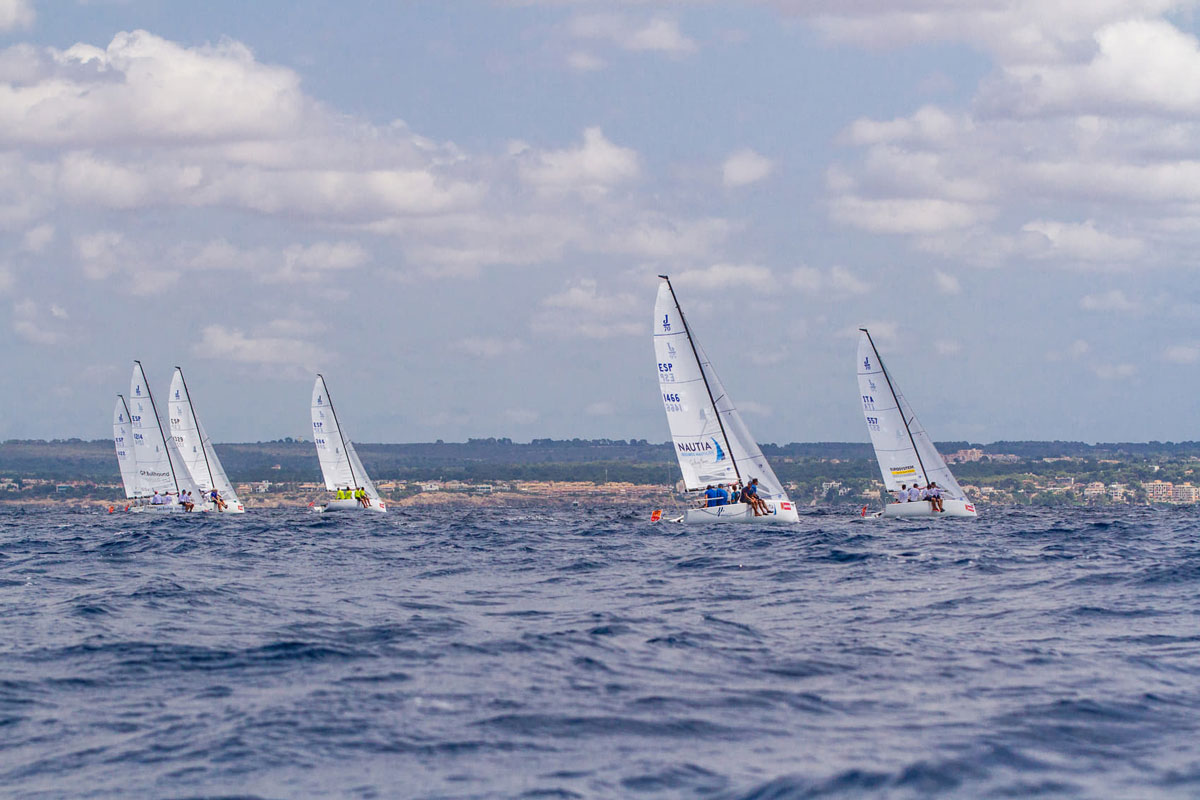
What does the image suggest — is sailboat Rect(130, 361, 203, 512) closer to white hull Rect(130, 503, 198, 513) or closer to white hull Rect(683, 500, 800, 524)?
white hull Rect(130, 503, 198, 513)

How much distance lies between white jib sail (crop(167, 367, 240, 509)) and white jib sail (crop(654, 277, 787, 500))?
1907 inches

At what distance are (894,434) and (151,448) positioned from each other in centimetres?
5542

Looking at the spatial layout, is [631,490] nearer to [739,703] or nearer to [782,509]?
[782,509]

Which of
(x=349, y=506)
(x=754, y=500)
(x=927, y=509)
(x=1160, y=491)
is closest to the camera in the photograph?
(x=754, y=500)

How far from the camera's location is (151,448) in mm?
88438

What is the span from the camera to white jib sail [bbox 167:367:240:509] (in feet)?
295

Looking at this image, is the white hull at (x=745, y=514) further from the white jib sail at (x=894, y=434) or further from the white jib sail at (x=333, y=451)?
the white jib sail at (x=333, y=451)

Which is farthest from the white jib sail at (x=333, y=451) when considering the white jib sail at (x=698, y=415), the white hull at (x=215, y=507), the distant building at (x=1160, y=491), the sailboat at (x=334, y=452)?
the distant building at (x=1160, y=491)

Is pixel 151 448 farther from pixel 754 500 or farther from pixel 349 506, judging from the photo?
pixel 754 500

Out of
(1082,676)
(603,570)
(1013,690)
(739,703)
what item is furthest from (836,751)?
(603,570)

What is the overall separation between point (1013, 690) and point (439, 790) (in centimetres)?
A: 747

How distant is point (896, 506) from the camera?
55.2 meters

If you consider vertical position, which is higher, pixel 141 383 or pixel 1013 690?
pixel 141 383

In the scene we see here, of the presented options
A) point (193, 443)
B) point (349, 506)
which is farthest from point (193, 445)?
point (349, 506)
